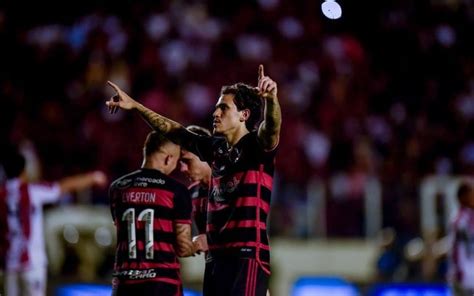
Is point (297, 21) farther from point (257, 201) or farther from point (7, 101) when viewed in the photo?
point (257, 201)

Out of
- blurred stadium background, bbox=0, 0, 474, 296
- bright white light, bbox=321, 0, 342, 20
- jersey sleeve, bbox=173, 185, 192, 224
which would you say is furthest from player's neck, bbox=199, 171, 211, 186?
blurred stadium background, bbox=0, 0, 474, 296

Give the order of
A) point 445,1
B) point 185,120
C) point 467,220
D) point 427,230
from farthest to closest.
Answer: point 445,1 → point 185,120 → point 427,230 → point 467,220

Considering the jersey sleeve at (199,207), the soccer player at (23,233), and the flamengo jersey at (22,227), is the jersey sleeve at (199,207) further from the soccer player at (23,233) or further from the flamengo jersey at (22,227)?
the flamengo jersey at (22,227)

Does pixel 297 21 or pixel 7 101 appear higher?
pixel 297 21

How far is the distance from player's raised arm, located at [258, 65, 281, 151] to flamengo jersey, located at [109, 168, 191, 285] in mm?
846

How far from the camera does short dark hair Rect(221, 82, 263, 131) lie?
7516 millimetres

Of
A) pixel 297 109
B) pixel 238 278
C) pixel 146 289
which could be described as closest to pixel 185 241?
pixel 146 289

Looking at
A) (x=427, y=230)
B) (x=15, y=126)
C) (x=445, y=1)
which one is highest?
(x=445, y=1)

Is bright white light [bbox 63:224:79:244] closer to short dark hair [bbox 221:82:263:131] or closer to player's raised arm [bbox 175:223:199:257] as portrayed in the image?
player's raised arm [bbox 175:223:199:257]

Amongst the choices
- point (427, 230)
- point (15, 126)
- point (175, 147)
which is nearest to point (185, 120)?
point (15, 126)

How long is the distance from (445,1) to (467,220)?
30.2 feet

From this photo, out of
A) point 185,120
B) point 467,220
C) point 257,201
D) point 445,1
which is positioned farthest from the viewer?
Answer: point 445,1

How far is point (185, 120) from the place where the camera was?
648 inches

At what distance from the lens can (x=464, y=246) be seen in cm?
1170
